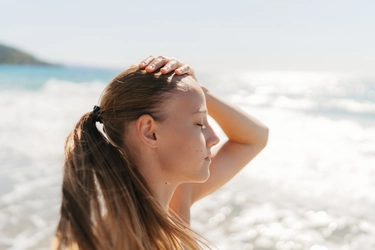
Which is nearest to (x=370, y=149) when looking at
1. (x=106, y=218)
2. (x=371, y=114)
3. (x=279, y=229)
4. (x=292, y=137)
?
(x=292, y=137)

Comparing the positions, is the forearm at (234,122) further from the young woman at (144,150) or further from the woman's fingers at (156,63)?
the woman's fingers at (156,63)

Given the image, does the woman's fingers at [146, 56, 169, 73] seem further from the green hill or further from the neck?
the green hill

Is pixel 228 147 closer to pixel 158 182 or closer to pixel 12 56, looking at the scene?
pixel 158 182

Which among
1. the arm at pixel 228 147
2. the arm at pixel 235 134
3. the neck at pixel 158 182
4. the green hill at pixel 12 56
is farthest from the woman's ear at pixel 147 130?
the green hill at pixel 12 56

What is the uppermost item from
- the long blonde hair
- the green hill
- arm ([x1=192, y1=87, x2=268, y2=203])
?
the green hill

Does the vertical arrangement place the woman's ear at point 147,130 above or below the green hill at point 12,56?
below

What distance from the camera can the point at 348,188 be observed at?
7.79 metres

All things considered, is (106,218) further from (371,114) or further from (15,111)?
(371,114)

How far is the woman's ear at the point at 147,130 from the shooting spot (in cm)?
179

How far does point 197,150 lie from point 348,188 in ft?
21.6

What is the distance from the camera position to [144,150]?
6.01 feet

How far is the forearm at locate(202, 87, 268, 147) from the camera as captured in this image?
2662mm

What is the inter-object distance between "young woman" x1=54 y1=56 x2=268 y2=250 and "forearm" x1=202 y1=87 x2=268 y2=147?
0.64m

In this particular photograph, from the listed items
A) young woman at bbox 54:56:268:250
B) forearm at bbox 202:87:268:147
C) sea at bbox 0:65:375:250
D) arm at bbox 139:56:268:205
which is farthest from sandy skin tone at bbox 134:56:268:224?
sea at bbox 0:65:375:250
